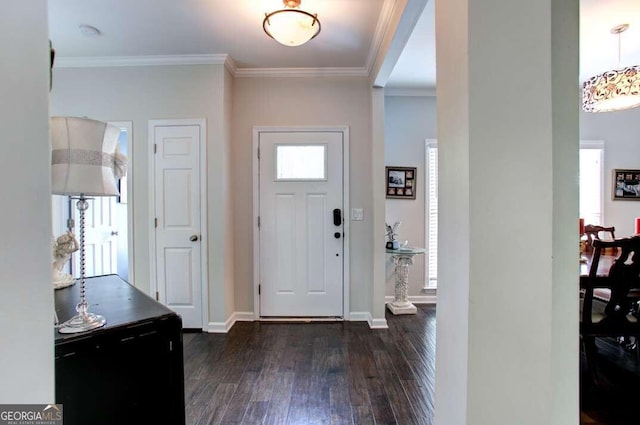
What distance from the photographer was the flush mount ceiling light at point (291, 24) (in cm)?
199

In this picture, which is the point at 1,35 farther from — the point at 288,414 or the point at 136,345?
the point at 288,414

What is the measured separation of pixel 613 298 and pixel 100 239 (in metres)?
4.93

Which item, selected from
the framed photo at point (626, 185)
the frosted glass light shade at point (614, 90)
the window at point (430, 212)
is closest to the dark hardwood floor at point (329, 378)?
the window at point (430, 212)

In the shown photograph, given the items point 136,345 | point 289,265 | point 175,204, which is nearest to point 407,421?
point 136,345

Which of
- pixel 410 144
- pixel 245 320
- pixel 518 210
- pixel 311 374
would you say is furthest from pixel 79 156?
pixel 410 144

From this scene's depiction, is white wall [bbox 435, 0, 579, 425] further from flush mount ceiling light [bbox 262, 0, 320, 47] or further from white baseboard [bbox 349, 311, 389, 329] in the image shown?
white baseboard [bbox 349, 311, 389, 329]

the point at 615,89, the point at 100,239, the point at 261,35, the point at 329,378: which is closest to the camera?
the point at 329,378

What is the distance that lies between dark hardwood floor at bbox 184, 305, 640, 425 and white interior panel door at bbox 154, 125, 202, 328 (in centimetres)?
40

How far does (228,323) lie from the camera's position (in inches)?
120

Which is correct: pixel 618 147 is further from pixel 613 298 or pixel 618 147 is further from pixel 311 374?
pixel 311 374

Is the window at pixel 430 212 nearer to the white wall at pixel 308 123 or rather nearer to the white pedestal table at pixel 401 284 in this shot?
the white pedestal table at pixel 401 284

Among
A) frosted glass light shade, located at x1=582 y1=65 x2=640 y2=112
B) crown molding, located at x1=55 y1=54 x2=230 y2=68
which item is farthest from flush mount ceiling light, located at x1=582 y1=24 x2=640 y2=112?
crown molding, located at x1=55 y1=54 x2=230 y2=68

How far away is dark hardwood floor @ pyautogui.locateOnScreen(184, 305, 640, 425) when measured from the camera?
1778 millimetres

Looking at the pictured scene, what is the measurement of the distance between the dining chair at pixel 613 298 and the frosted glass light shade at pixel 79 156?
257 centimetres
